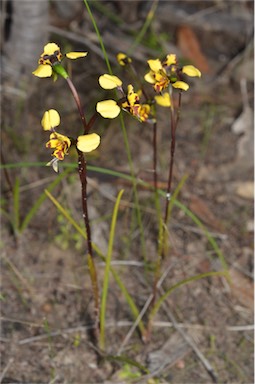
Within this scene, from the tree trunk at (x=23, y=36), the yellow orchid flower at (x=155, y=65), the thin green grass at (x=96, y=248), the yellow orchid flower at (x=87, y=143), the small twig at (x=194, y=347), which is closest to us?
the yellow orchid flower at (x=87, y=143)

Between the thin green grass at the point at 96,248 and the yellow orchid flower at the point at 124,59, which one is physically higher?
the yellow orchid flower at the point at 124,59

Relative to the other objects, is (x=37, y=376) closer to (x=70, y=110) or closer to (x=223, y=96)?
(x=70, y=110)

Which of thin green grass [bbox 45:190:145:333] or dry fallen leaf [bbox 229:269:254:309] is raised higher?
thin green grass [bbox 45:190:145:333]

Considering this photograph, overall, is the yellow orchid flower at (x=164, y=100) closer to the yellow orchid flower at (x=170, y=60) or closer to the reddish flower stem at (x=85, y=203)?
the yellow orchid flower at (x=170, y=60)

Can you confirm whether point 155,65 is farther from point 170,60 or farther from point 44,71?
point 44,71

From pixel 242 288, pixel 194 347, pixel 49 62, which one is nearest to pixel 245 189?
pixel 242 288

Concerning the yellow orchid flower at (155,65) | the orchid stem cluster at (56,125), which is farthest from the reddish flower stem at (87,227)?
the yellow orchid flower at (155,65)

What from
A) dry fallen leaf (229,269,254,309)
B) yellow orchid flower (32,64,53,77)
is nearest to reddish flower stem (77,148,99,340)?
yellow orchid flower (32,64,53,77)

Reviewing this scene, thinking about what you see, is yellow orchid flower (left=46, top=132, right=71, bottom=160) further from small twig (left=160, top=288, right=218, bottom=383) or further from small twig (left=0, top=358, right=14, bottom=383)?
small twig (left=160, top=288, right=218, bottom=383)

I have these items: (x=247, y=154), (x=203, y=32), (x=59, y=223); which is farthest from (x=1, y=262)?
(x=203, y=32)

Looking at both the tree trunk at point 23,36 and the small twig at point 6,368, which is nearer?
the small twig at point 6,368

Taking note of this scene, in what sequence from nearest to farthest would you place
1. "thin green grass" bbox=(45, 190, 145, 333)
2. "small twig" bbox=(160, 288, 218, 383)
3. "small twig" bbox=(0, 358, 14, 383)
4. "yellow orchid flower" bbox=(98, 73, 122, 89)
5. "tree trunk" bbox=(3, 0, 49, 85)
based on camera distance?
"yellow orchid flower" bbox=(98, 73, 122, 89)
"thin green grass" bbox=(45, 190, 145, 333)
"small twig" bbox=(0, 358, 14, 383)
"small twig" bbox=(160, 288, 218, 383)
"tree trunk" bbox=(3, 0, 49, 85)
